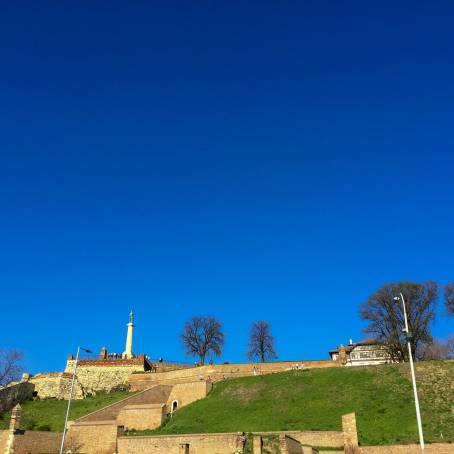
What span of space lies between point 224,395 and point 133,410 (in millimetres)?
9526

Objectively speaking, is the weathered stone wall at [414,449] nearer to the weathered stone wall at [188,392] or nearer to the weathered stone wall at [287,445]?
the weathered stone wall at [287,445]

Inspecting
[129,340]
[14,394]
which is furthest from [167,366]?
[14,394]

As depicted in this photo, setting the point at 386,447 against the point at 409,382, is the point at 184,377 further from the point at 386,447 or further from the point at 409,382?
the point at 386,447

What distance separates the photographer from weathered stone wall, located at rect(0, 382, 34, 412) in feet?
203

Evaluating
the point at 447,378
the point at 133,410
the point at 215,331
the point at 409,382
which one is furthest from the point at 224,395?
→ the point at 215,331

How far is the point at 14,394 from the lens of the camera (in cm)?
6400

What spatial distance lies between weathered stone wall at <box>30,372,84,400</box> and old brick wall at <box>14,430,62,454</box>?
67.3 ft

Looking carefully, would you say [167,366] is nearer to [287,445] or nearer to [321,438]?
[321,438]

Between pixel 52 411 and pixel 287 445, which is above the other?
pixel 52 411

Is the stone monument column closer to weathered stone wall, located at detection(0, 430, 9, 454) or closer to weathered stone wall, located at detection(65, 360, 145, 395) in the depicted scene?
weathered stone wall, located at detection(65, 360, 145, 395)

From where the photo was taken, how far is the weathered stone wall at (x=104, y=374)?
228ft

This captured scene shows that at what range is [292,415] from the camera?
46.2m

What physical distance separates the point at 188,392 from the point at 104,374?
717 inches

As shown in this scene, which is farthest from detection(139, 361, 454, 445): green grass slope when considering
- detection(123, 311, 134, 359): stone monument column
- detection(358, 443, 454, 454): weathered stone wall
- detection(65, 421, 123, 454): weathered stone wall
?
detection(123, 311, 134, 359): stone monument column
